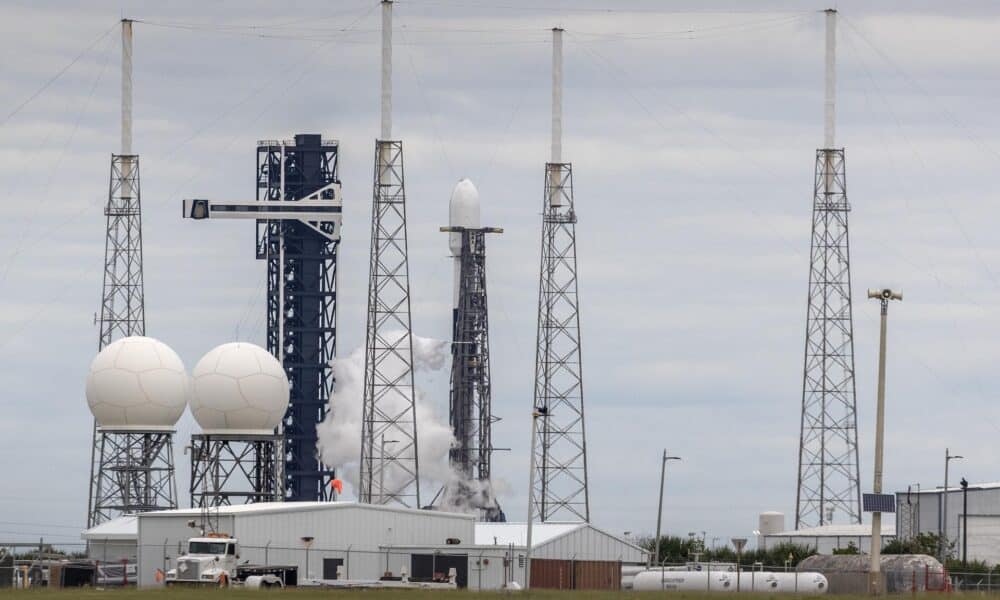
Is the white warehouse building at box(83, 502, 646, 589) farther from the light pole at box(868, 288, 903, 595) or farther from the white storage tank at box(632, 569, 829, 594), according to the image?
the light pole at box(868, 288, 903, 595)

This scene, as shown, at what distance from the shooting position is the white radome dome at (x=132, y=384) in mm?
87562

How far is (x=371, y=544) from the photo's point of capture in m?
77.6

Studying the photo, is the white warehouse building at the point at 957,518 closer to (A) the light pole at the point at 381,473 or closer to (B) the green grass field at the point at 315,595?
(A) the light pole at the point at 381,473

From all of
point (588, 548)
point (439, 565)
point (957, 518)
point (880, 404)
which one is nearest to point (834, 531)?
point (957, 518)

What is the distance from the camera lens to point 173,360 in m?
88.8

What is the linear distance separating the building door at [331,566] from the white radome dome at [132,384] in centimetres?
1686

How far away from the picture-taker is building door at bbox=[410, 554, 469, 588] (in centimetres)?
7588

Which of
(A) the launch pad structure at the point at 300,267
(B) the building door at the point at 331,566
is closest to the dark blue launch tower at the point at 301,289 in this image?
(A) the launch pad structure at the point at 300,267

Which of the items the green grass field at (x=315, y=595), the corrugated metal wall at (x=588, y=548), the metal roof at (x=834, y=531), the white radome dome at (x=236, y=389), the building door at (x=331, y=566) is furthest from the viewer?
the metal roof at (x=834, y=531)

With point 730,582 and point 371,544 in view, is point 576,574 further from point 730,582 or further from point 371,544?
point 730,582

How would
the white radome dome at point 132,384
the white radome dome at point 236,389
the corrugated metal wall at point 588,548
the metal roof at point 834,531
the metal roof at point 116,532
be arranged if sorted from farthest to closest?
the metal roof at point 834,531 → the white radome dome at point 132,384 → the white radome dome at point 236,389 → the metal roof at point 116,532 → the corrugated metal wall at point 588,548

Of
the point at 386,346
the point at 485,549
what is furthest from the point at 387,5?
the point at 485,549

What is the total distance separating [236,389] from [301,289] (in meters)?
25.0

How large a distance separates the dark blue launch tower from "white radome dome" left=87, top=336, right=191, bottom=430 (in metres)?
21.4
